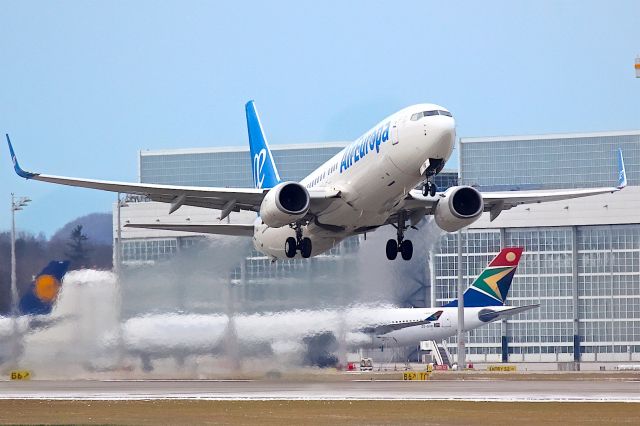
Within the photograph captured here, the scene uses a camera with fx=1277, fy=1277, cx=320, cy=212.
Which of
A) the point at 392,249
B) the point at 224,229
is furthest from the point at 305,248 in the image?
the point at 224,229

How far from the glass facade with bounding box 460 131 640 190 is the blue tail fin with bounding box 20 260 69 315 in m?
69.6

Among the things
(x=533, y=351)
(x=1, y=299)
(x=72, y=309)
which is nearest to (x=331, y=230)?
(x=72, y=309)

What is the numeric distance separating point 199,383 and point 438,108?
56.1ft

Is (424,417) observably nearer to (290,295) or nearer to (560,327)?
(290,295)

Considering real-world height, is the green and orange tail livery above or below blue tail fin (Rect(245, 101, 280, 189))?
below

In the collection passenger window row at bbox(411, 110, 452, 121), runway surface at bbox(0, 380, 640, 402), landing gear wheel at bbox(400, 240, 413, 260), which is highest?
passenger window row at bbox(411, 110, 452, 121)

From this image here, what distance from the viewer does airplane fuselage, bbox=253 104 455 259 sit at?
43188 mm

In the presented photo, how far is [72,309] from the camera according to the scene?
56.1m

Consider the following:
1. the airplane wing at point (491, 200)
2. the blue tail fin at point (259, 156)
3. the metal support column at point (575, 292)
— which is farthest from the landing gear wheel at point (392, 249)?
the metal support column at point (575, 292)

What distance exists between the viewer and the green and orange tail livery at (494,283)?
281ft

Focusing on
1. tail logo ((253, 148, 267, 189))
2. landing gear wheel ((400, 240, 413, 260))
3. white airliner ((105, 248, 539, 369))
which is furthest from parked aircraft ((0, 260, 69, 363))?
landing gear wheel ((400, 240, 413, 260))

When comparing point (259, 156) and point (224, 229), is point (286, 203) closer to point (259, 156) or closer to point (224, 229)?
point (224, 229)

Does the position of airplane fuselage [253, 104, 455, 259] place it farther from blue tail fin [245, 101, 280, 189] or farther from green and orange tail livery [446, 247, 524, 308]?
green and orange tail livery [446, 247, 524, 308]

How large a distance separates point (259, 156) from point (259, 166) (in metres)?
0.68
